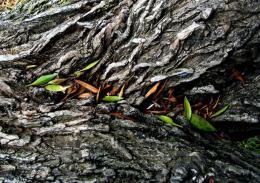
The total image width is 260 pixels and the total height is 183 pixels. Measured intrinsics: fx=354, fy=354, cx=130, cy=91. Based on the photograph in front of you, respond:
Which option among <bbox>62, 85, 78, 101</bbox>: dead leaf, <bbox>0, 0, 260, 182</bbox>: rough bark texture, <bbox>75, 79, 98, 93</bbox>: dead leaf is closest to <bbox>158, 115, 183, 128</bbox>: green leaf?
<bbox>0, 0, 260, 182</bbox>: rough bark texture

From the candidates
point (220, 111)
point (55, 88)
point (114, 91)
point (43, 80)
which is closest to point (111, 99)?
point (114, 91)

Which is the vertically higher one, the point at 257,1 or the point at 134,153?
the point at 257,1

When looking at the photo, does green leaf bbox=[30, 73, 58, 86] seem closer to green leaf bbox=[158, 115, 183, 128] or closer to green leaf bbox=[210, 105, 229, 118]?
green leaf bbox=[158, 115, 183, 128]

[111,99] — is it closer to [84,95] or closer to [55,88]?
[84,95]

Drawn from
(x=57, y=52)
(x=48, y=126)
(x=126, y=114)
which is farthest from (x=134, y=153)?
(x=57, y=52)

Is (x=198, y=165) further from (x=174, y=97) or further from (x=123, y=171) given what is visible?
(x=174, y=97)

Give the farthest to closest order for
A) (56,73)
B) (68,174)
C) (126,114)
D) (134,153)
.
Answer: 1. (56,73)
2. (126,114)
3. (134,153)
4. (68,174)

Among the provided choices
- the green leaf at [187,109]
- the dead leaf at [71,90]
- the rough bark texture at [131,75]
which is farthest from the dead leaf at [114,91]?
the green leaf at [187,109]
